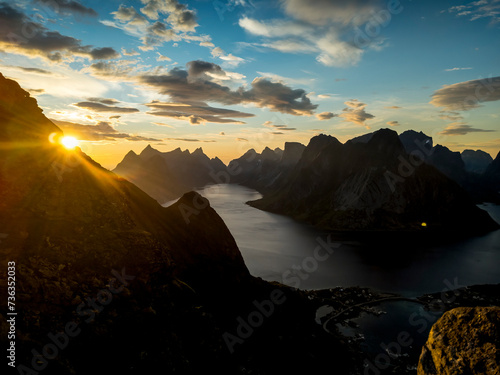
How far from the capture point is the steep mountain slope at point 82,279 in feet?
72.7

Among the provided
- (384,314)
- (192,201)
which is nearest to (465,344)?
(192,201)

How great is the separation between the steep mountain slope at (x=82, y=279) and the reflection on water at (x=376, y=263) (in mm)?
56964

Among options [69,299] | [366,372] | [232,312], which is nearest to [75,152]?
[69,299]

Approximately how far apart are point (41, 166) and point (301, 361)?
45791 mm

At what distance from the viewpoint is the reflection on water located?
9319 centimetres

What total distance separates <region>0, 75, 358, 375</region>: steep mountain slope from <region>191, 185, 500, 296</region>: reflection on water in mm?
56964

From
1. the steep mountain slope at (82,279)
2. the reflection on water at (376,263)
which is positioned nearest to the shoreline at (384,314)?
the reflection on water at (376,263)

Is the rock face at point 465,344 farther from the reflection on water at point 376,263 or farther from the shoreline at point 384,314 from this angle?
the reflection on water at point 376,263

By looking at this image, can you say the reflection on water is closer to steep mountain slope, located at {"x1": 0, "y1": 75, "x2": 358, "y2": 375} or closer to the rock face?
steep mountain slope, located at {"x1": 0, "y1": 75, "x2": 358, "y2": 375}

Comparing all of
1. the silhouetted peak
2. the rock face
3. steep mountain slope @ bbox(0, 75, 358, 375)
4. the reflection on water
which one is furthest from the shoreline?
the rock face

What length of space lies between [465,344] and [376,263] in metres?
118

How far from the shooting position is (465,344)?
8070 mm

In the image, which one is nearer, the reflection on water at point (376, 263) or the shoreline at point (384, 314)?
the shoreline at point (384, 314)

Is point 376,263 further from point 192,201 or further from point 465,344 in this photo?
point 465,344
